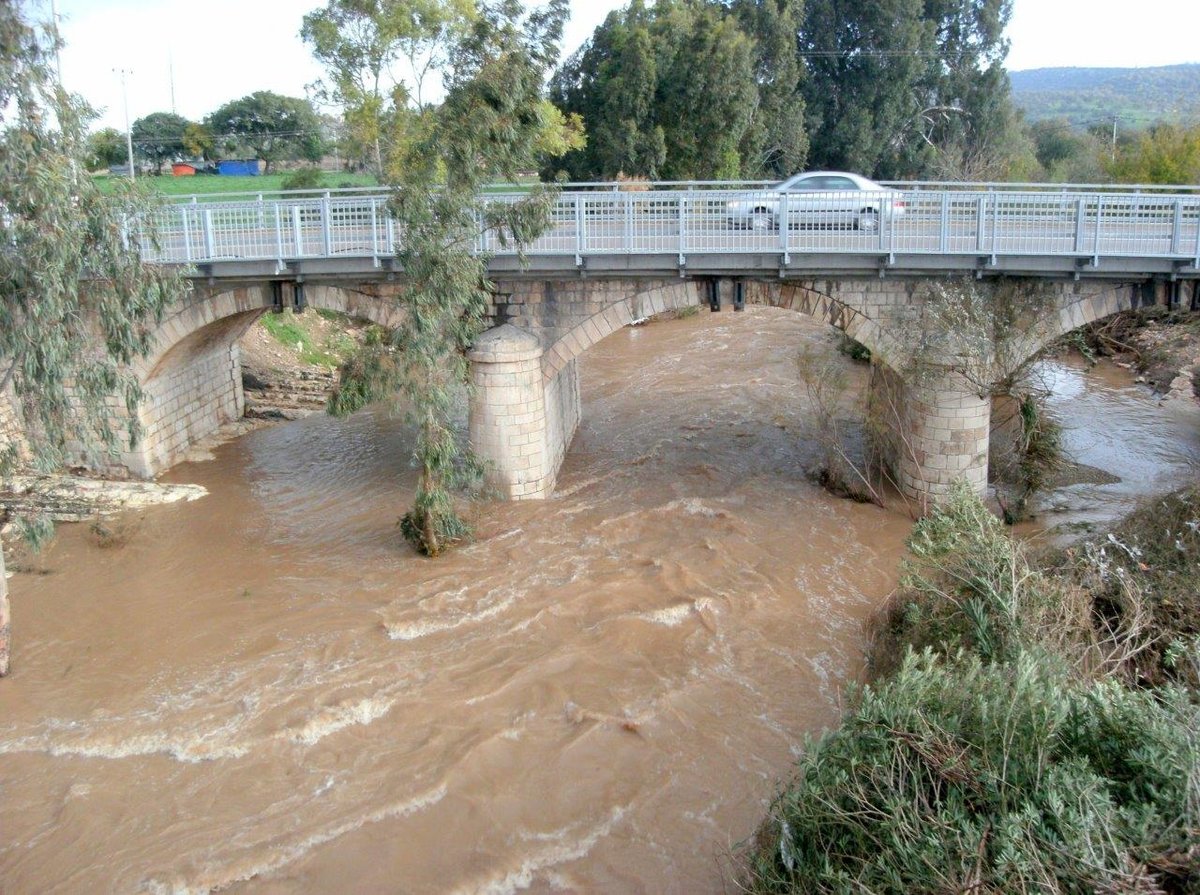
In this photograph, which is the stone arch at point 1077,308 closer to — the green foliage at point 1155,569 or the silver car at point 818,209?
the silver car at point 818,209

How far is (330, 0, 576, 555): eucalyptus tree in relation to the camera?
14102 millimetres

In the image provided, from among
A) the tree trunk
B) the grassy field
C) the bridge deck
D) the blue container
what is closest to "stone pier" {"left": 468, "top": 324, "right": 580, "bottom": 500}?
the bridge deck

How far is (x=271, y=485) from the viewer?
20.1m

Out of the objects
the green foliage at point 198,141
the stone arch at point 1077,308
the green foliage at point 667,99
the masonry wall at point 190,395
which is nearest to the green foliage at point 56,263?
the masonry wall at point 190,395

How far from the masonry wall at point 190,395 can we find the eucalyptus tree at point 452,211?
6135mm

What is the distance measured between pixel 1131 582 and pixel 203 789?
32.1ft

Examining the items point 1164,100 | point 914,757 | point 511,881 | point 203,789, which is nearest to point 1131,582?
point 914,757

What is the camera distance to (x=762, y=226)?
55.7ft

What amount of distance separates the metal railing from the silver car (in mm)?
23

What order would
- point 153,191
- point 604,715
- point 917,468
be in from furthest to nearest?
1. point 917,468
2. point 153,191
3. point 604,715

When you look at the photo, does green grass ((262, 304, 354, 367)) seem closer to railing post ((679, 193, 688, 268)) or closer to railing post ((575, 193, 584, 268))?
railing post ((575, 193, 584, 268))

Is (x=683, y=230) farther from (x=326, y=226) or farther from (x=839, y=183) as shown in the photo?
(x=326, y=226)

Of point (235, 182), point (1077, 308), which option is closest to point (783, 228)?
point (1077, 308)

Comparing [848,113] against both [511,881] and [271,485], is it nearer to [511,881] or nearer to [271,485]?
[271,485]
